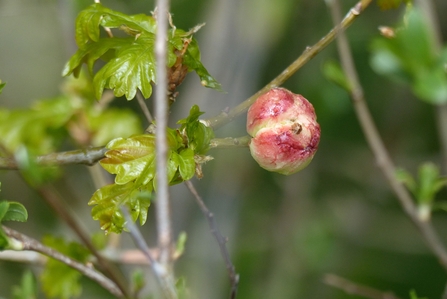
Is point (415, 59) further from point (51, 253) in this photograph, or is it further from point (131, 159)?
point (51, 253)

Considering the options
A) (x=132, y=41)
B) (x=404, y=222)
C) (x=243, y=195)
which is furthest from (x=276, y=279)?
(x=132, y=41)

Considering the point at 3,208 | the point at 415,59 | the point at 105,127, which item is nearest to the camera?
the point at 415,59

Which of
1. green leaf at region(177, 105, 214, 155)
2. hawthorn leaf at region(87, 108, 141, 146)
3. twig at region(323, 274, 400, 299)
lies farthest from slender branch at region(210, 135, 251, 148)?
hawthorn leaf at region(87, 108, 141, 146)

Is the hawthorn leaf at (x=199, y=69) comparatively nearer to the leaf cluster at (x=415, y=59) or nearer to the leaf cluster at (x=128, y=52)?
the leaf cluster at (x=128, y=52)

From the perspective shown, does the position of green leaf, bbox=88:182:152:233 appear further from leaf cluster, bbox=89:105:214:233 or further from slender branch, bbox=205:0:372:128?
slender branch, bbox=205:0:372:128

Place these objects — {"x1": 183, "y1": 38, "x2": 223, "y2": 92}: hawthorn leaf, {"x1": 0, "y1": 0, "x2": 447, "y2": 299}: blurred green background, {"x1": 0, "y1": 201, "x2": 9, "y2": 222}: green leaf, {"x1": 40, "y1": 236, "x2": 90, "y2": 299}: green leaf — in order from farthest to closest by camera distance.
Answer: {"x1": 0, "y1": 0, "x2": 447, "y2": 299}: blurred green background → {"x1": 40, "y1": 236, "x2": 90, "y2": 299}: green leaf → {"x1": 183, "y1": 38, "x2": 223, "y2": 92}: hawthorn leaf → {"x1": 0, "y1": 201, "x2": 9, "y2": 222}: green leaf

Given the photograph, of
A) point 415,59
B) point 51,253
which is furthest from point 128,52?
point 415,59
